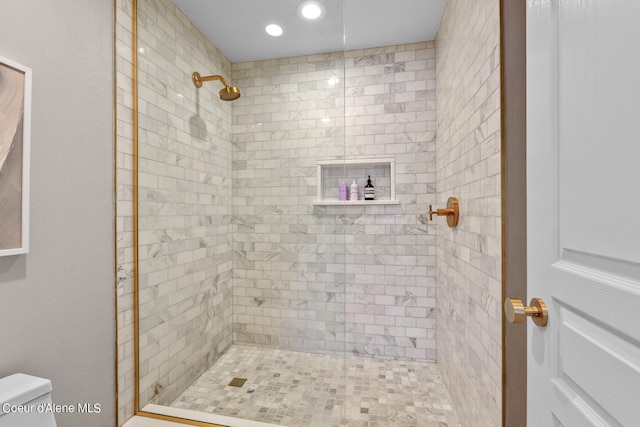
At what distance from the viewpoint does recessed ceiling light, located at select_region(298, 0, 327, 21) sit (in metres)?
1.66

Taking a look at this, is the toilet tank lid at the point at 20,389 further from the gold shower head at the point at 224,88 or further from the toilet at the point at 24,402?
the gold shower head at the point at 224,88

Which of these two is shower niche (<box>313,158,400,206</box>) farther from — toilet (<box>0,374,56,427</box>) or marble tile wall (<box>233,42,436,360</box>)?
toilet (<box>0,374,56,427</box>)

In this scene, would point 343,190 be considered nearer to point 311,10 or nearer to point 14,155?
point 311,10

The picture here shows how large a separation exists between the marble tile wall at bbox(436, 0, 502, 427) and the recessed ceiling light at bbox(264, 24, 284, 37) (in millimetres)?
1012

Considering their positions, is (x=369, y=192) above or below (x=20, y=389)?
above

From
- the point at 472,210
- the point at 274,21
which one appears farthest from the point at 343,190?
the point at 274,21

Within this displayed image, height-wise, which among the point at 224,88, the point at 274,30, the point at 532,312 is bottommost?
the point at 532,312

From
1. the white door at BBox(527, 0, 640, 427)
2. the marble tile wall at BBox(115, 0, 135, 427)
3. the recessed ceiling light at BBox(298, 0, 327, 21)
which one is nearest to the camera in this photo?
the white door at BBox(527, 0, 640, 427)

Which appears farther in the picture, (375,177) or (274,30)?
(375,177)

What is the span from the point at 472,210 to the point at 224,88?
1553 millimetres

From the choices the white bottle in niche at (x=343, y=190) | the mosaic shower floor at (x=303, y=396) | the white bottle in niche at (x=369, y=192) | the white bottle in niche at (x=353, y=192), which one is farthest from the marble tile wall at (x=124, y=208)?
the white bottle in niche at (x=369, y=192)

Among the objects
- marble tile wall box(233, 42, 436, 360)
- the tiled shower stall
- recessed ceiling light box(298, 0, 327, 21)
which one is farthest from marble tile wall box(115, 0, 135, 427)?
recessed ceiling light box(298, 0, 327, 21)

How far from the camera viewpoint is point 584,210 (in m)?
0.55

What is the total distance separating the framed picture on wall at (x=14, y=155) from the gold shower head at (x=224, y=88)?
0.81 m
